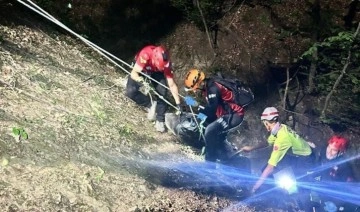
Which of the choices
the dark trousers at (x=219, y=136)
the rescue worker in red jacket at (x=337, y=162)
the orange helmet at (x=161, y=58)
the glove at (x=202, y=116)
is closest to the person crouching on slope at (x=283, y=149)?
the rescue worker in red jacket at (x=337, y=162)

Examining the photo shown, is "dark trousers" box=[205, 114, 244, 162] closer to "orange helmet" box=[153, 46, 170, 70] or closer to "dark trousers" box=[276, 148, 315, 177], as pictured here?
"dark trousers" box=[276, 148, 315, 177]

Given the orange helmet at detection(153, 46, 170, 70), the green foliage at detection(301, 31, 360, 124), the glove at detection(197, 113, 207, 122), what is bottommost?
the glove at detection(197, 113, 207, 122)

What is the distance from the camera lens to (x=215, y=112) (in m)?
9.03

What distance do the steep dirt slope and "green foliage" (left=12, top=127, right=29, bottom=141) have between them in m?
0.02

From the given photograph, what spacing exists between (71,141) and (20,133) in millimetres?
898

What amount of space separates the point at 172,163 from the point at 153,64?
2.03m

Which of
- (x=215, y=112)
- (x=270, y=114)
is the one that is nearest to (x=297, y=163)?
(x=270, y=114)

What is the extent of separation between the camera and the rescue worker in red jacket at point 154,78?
346 inches

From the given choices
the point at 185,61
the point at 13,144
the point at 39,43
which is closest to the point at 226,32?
the point at 185,61

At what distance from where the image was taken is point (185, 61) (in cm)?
1611

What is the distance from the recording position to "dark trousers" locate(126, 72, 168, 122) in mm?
9508

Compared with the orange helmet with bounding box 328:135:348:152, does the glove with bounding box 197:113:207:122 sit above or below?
below

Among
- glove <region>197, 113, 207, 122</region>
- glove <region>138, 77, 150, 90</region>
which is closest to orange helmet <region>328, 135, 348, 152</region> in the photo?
glove <region>197, 113, 207, 122</region>

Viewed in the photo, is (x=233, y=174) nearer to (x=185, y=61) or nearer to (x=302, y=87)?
(x=185, y=61)
